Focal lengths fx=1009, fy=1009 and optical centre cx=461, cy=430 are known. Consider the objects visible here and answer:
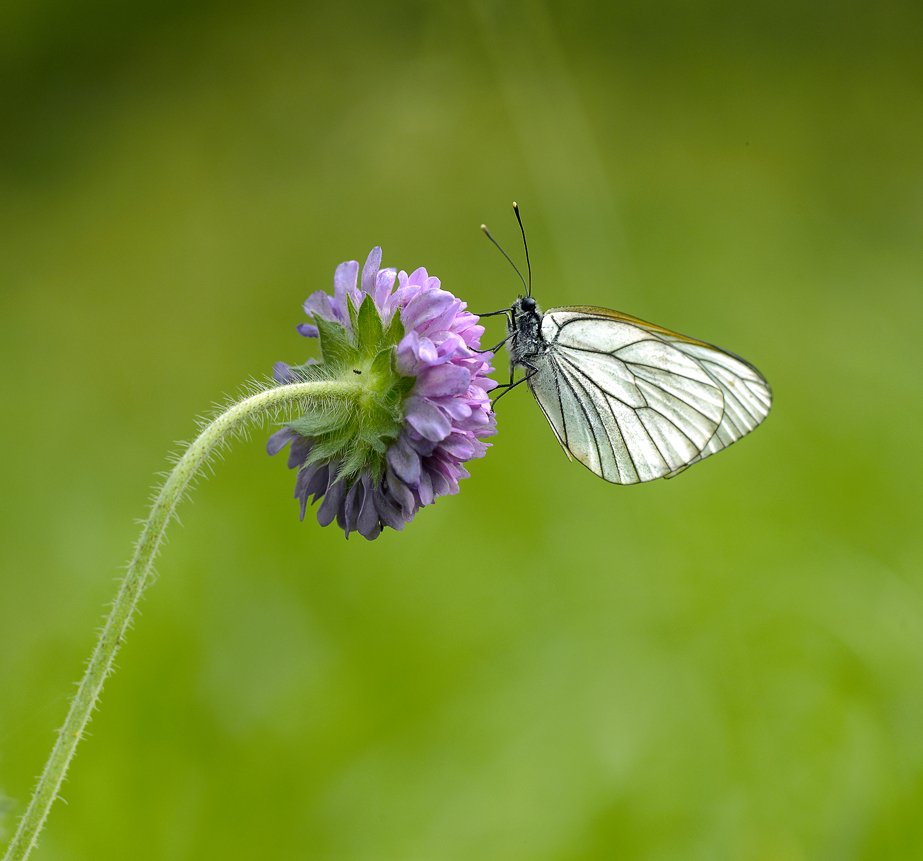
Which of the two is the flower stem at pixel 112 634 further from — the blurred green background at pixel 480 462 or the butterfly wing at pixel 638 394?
the blurred green background at pixel 480 462

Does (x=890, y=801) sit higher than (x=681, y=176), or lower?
lower

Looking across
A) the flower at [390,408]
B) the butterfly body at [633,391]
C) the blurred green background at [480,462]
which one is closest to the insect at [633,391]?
the butterfly body at [633,391]

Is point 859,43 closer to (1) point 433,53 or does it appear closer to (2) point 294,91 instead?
(1) point 433,53

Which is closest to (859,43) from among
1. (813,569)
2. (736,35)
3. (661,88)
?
(736,35)

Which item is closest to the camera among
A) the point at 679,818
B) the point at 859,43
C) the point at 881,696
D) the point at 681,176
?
the point at 679,818

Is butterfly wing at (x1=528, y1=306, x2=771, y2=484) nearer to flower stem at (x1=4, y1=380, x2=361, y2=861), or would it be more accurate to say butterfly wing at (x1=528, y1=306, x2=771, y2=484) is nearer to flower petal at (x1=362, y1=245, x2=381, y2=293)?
flower petal at (x1=362, y1=245, x2=381, y2=293)
